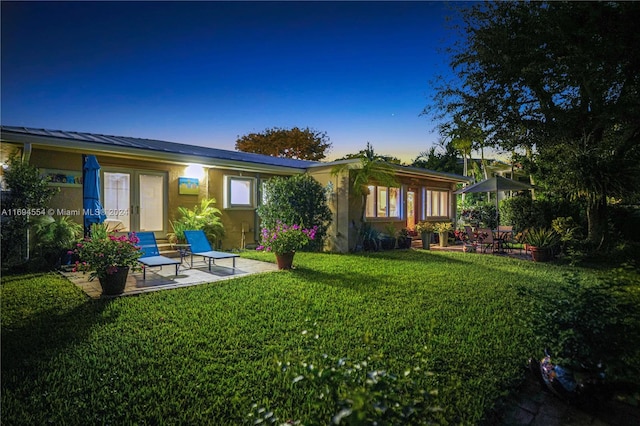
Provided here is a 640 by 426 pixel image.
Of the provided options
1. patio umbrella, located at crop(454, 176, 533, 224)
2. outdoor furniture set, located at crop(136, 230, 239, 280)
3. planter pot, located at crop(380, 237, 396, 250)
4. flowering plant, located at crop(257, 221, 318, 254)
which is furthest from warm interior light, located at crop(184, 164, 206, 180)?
patio umbrella, located at crop(454, 176, 533, 224)

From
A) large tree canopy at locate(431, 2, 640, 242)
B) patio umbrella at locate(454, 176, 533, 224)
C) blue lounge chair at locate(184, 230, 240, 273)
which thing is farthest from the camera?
patio umbrella at locate(454, 176, 533, 224)

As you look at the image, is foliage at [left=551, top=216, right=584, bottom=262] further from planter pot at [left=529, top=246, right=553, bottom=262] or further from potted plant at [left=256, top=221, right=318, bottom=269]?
potted plant at [left=256, top=221, right=318, bottom=269]

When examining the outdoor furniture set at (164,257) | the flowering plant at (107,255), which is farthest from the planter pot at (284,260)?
the flowering plant at (107,255)

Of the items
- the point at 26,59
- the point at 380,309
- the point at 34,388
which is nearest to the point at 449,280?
the point at 380,309

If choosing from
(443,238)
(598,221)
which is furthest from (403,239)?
(598,221)

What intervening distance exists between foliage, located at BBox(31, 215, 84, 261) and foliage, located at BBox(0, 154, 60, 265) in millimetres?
220

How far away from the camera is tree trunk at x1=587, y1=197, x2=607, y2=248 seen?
10.3m

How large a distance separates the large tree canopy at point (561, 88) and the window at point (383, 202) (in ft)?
12.8

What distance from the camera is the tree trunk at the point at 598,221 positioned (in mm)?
10297

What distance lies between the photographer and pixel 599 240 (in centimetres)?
1034

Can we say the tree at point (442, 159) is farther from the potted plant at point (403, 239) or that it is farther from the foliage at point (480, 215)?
the potted plant at point (403, 239)

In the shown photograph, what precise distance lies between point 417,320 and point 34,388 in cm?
409

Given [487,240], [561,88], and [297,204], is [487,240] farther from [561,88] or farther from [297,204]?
[297,204]

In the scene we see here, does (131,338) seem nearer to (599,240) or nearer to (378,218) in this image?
(378,218)
